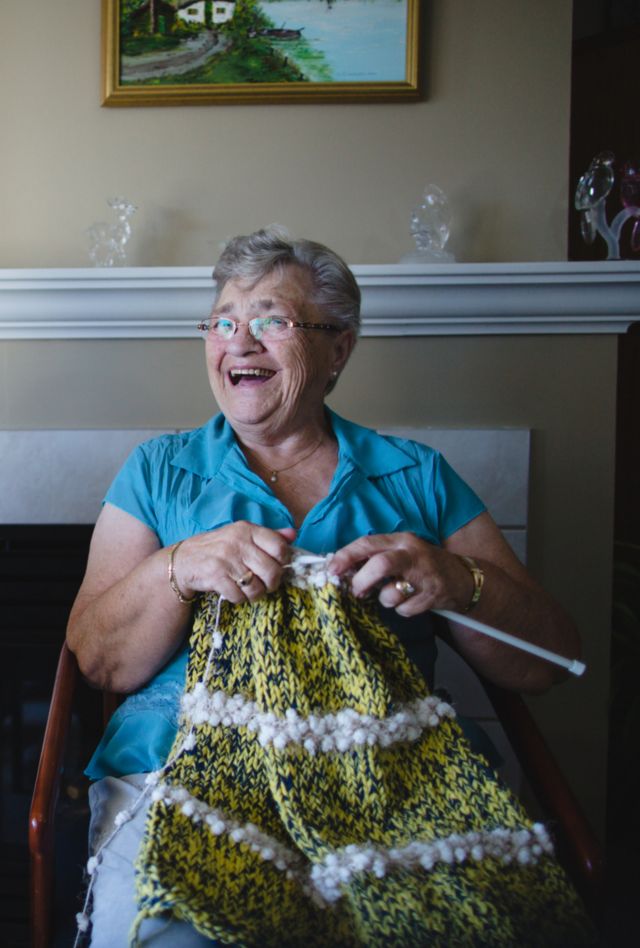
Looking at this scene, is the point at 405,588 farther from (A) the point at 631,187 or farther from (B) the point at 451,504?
(A) the point at 631,187

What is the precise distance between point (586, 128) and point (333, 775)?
94.4 inches

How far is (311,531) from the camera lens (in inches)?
49.8

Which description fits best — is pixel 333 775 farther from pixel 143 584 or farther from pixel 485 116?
pixel 485 116

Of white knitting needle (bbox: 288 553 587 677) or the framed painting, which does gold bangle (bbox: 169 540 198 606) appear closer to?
white knitting needle (bbox: 288 553 587 677)

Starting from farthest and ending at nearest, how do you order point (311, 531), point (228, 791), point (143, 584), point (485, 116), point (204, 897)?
point (485, 116) → point (311, 531) → point (143, 584) → point (228, 791) → point (204, 897)

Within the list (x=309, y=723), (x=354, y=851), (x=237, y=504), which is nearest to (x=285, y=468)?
(x=237, y=504)

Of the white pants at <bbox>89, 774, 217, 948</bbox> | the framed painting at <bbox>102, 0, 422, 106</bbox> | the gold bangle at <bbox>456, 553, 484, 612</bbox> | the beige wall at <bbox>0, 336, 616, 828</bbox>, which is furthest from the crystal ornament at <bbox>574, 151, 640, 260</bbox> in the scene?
the white pants at <bbox>89, 774, 217, 948</bbox>

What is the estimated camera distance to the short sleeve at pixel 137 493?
1.28 metres

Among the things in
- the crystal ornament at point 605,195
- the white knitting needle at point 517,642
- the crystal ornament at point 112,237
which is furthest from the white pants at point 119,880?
the crystal ornament at point 605,195

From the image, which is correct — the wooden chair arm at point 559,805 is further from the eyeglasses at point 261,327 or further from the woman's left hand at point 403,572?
the eyeglasses at point 261,327

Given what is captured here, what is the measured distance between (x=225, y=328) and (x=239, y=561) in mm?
424

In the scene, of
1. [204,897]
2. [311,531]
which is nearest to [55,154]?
[311,531]

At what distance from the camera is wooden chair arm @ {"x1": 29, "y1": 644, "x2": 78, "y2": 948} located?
39.8 inches

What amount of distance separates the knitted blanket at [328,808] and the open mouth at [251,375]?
0.36 m
